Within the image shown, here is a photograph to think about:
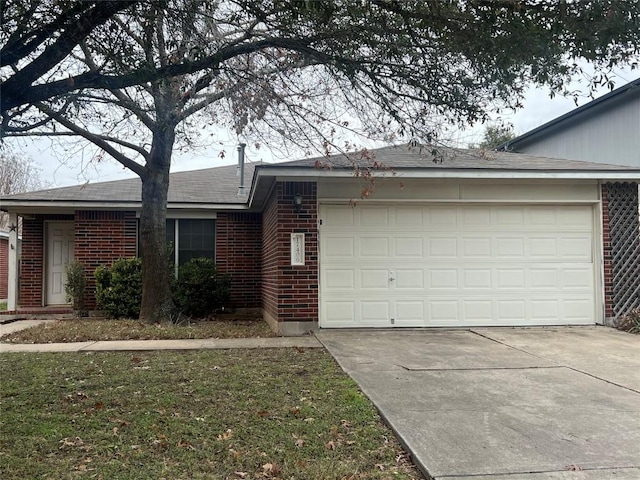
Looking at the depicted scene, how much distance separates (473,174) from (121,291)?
7982 millimetres

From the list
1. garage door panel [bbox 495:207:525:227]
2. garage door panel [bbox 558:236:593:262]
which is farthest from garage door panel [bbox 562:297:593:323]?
garage door panel [bbox 495:207:525:227]

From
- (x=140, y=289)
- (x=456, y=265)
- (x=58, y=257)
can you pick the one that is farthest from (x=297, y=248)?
(x=58, y=257)

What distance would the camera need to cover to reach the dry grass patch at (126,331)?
346 inches

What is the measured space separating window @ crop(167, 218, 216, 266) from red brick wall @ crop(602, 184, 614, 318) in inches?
348

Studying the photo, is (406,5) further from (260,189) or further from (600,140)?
(600,140)

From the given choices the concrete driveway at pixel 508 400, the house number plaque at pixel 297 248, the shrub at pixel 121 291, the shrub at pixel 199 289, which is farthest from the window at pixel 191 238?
the concrete driveway at pixel 508 400

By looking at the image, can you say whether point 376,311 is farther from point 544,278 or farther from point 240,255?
point 240,255

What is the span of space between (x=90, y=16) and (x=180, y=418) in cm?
359

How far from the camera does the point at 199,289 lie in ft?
39.1

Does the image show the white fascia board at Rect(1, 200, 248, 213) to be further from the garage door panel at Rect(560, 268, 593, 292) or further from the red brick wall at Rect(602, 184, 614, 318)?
the red brick wall at Rect(602, 184, 614, 318)

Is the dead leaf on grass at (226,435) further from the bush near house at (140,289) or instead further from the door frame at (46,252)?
the door frame at (46,252)

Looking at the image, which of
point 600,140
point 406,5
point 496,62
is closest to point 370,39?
point 406,5

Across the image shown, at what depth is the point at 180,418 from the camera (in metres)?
4.41

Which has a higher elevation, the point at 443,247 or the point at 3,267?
the point at 443,247
